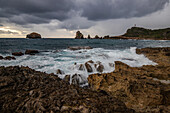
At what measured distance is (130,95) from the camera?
5.12 meters

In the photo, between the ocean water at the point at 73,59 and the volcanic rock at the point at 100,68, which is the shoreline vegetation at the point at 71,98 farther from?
the volcanic rock at the point at 100,68

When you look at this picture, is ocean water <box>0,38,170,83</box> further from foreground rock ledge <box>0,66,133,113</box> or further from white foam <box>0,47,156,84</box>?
foreground rock ledge <box>0,66,133,113</box>

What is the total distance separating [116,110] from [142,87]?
341 cm

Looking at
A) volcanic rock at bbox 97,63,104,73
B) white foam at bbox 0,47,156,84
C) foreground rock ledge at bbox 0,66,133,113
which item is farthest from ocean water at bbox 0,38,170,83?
foreground rock ledge at bbox 0,66,133,113

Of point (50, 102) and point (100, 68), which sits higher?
point (50, 102)

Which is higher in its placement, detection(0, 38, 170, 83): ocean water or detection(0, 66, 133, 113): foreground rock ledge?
detection(0, 66, 133, 113): foreground rock ledge

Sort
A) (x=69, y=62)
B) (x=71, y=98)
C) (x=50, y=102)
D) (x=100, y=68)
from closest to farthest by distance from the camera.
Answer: (x=50, y=102) → (x=71, y=98) → (x=100, y=68) → (x=69, y=62)

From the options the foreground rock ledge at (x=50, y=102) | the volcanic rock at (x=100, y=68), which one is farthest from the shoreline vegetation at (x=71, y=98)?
the volcanic rock at (x=100, y=68)

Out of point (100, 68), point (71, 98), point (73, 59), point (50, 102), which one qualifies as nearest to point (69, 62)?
point (73, 59)

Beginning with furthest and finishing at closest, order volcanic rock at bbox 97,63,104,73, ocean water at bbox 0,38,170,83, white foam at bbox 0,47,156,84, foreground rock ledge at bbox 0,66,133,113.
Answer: ocean water at bbox 0,38,170,83, white foam at bbox 0,47,156,84, volcanic rock at bbox 97,63,104,73, foreground rock ledge at bbox 0,66,133,113

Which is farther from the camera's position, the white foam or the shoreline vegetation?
the white foam

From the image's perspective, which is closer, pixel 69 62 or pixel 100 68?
pixel 100 68

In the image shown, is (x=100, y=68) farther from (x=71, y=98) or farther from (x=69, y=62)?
(x=71, y=98)

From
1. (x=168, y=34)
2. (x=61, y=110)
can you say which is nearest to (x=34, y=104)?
(x=61, y=110)
